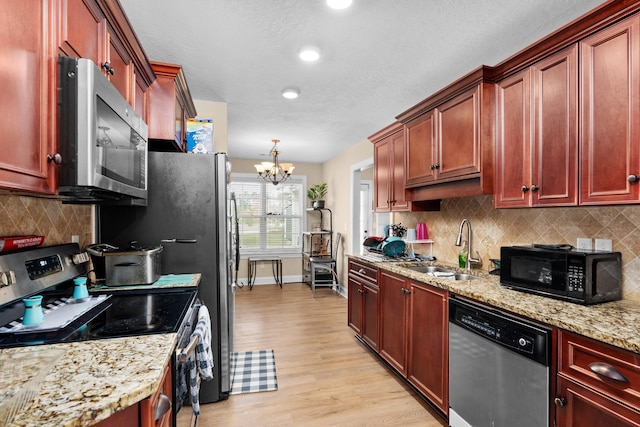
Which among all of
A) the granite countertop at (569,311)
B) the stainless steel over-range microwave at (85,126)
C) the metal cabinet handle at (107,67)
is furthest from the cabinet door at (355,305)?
the metal cabinet handle at (107,67)

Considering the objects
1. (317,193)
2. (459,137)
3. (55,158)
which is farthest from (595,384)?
(317,193)

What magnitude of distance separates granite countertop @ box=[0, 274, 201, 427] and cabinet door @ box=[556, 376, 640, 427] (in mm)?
1537

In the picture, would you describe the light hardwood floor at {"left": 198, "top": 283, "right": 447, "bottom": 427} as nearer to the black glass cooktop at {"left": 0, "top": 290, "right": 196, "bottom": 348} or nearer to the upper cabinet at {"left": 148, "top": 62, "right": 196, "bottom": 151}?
the black glass cooktop at {"left": 0, "top": 290, "right": 196, "bottom": 348}

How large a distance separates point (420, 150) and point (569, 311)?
1.71 m

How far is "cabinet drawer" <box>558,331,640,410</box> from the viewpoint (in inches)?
43.1

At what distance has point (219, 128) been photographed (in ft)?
10.8

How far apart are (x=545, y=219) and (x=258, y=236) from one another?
16.9 ft

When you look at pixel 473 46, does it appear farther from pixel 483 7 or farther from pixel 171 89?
pixel 171 89

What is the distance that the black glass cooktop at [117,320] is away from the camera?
3.64 ft

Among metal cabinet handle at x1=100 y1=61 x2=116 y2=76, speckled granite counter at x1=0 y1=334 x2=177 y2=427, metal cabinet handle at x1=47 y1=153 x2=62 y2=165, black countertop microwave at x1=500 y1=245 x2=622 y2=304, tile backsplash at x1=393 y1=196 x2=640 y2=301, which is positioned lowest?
speckled granite counter at x1=0 y1=334 x2=177 y2=427

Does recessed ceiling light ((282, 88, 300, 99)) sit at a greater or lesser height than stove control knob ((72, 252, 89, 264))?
greater

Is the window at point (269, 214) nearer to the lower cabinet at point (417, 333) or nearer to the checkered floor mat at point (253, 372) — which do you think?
the checkered floor mat at point (253, 372)

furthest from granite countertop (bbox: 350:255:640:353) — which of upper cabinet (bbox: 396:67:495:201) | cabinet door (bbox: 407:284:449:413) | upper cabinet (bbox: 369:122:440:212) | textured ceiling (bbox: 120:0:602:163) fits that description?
textured ceiling (bbox: 120:0:602:163)

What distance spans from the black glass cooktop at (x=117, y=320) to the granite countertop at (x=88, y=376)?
0.19 ft
